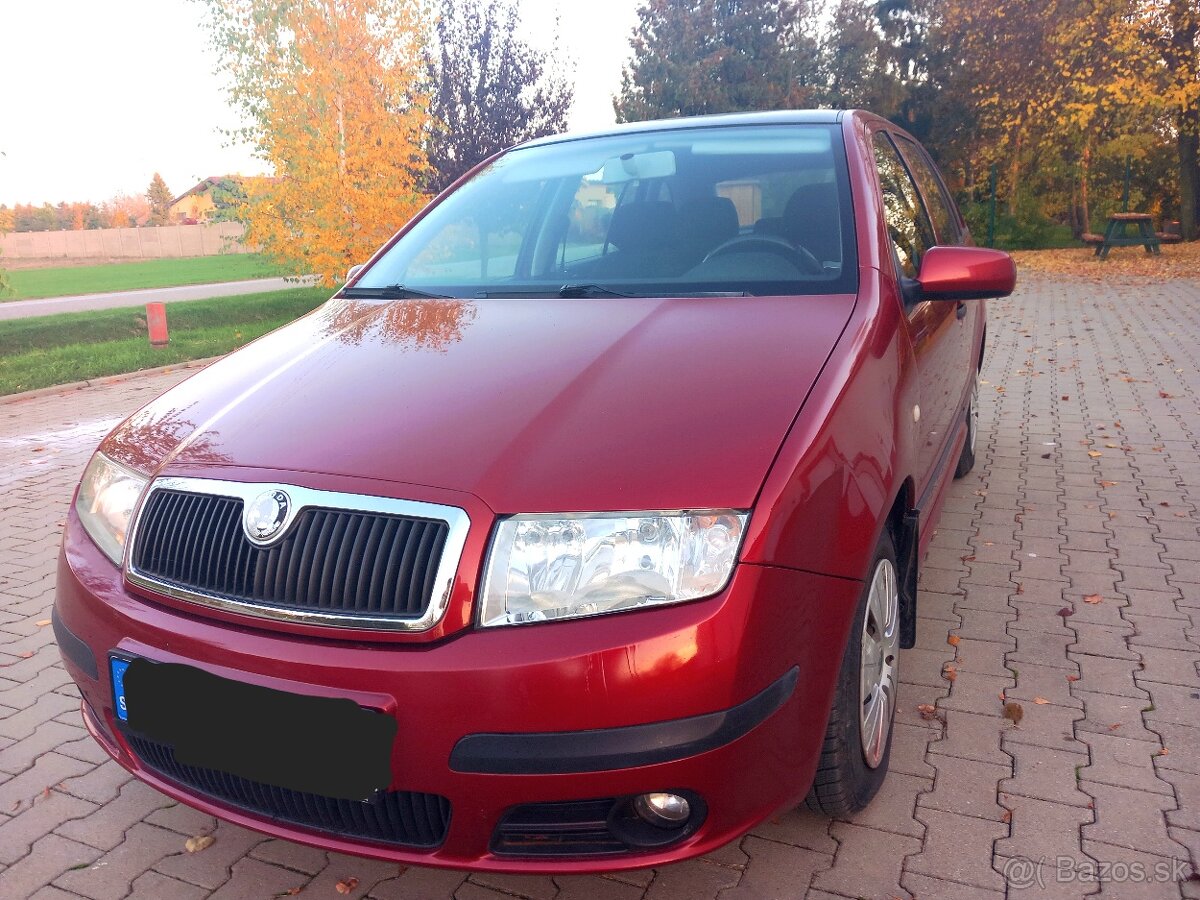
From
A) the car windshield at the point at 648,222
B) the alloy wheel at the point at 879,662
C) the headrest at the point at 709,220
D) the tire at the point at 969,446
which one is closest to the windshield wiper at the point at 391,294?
the car windshield at the point at 648,222

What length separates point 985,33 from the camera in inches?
952

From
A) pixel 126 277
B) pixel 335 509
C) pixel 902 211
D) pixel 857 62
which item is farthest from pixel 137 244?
pixel 335 509

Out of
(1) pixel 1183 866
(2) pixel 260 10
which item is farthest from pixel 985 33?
(1) pixel 1183 866

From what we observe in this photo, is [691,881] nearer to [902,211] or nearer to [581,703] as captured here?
[581,703]

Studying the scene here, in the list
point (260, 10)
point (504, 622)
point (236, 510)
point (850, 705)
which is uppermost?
point (260, 10)

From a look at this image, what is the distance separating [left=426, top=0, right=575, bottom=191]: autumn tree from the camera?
20.5 meters

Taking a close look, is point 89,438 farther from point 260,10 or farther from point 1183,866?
point 260,10

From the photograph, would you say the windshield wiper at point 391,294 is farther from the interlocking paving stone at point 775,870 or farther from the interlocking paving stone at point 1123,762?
the interlocking paving stone at point 1123,762

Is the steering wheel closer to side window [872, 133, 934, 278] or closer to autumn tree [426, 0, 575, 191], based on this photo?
side window [872, 133, 934, 278]

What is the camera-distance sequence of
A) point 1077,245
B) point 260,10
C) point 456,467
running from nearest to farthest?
1. point 456,467
2. point 260,10
3. point 1077,245

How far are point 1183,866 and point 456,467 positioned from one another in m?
1.84

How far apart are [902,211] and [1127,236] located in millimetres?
21402

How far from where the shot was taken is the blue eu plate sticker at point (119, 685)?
6.73ft

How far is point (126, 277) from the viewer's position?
33.5 meters
